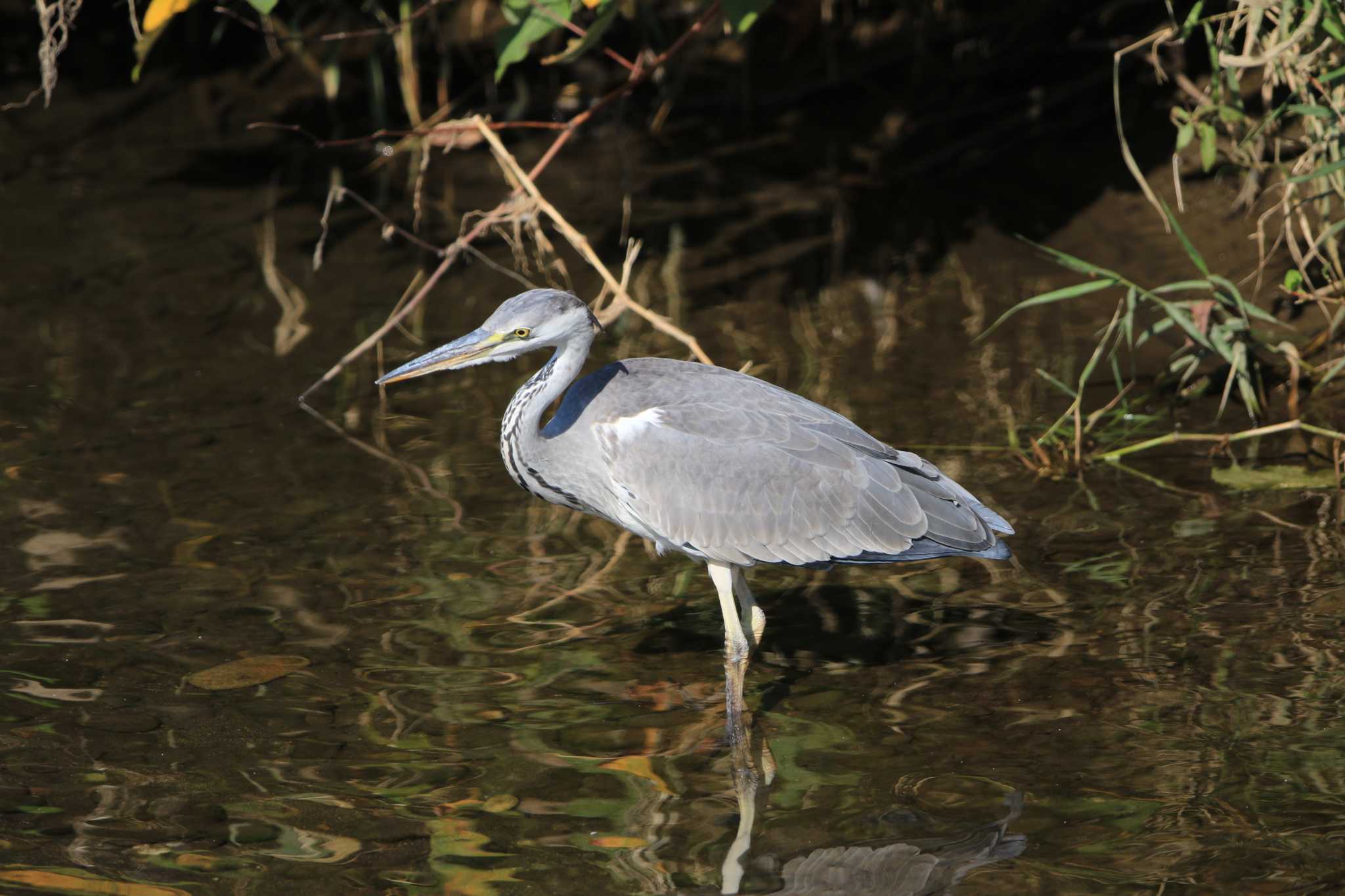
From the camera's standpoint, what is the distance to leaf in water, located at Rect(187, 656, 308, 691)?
491 centimetres

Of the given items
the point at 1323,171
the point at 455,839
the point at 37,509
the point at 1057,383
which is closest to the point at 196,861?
the point at 455,839

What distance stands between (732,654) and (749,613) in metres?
0.42

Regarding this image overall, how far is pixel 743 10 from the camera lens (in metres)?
6.15

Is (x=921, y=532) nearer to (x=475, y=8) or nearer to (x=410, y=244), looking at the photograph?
(x=410, y=244)

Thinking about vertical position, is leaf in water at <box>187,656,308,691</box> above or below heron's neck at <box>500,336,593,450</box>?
below

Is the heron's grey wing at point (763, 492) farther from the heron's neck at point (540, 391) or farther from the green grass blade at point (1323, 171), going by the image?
the green grass blade at point (1323, 171)

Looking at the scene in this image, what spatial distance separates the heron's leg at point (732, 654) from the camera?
4.71m

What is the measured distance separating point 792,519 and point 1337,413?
2841mm

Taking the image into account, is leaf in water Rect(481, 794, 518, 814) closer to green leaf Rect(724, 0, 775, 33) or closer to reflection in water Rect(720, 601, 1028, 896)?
reflection in water Rect(720, 601, 1028, 896)

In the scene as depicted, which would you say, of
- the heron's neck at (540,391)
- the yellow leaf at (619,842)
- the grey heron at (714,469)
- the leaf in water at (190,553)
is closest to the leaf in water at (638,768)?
the yellow leaf at (619,842)

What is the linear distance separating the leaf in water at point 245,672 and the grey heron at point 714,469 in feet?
3.19

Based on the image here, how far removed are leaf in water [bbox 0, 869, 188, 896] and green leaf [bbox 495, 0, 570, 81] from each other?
3455 mm

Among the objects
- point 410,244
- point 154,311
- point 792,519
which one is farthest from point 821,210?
point 792,519

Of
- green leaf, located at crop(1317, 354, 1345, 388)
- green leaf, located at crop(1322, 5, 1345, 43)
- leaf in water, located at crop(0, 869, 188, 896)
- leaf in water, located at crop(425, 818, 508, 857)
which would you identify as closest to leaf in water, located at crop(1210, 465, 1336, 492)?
green leaf, located at crop(1317, 354, 1345, 388)
